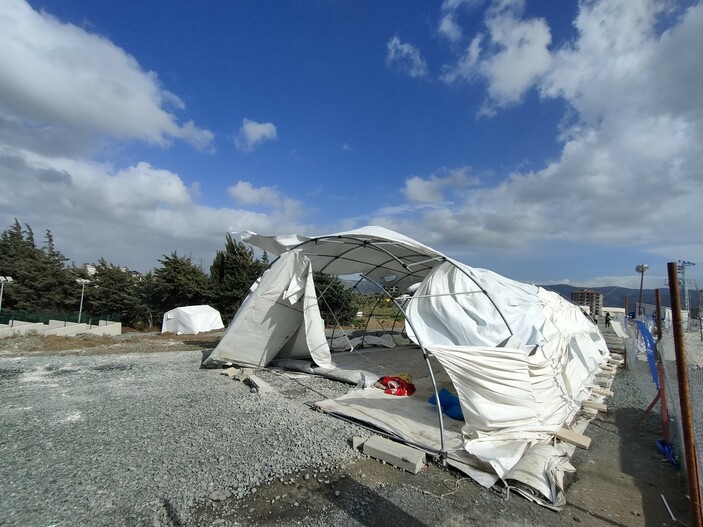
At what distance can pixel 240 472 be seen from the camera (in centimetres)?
384

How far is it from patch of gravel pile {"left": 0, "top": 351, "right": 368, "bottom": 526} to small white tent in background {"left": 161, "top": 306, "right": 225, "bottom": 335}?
573 inches

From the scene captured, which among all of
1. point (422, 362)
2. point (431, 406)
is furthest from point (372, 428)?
point (422, 362)

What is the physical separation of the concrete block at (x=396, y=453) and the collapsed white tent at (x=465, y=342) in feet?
1.12

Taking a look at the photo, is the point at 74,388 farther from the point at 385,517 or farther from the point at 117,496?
the point at 385,517

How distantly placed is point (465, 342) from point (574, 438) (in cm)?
197

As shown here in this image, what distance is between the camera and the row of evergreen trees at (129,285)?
26.1m

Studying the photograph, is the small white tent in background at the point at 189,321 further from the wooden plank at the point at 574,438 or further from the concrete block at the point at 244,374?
the wooden plank at the point at 574,438

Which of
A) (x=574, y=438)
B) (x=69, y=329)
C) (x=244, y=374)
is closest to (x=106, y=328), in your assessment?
(x=69, y=329)

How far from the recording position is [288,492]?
3580 mm

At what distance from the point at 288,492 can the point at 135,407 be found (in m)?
3.53

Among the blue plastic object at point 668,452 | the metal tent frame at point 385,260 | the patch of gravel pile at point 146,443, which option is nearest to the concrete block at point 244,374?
the patch of gravel pile at point 146,443

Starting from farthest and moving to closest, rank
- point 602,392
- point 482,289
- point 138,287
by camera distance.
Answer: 1. point 138,287
2. point 602,392
3. point 482,289

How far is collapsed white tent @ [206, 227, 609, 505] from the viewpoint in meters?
4.71

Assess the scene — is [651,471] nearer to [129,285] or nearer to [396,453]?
[396,453]
